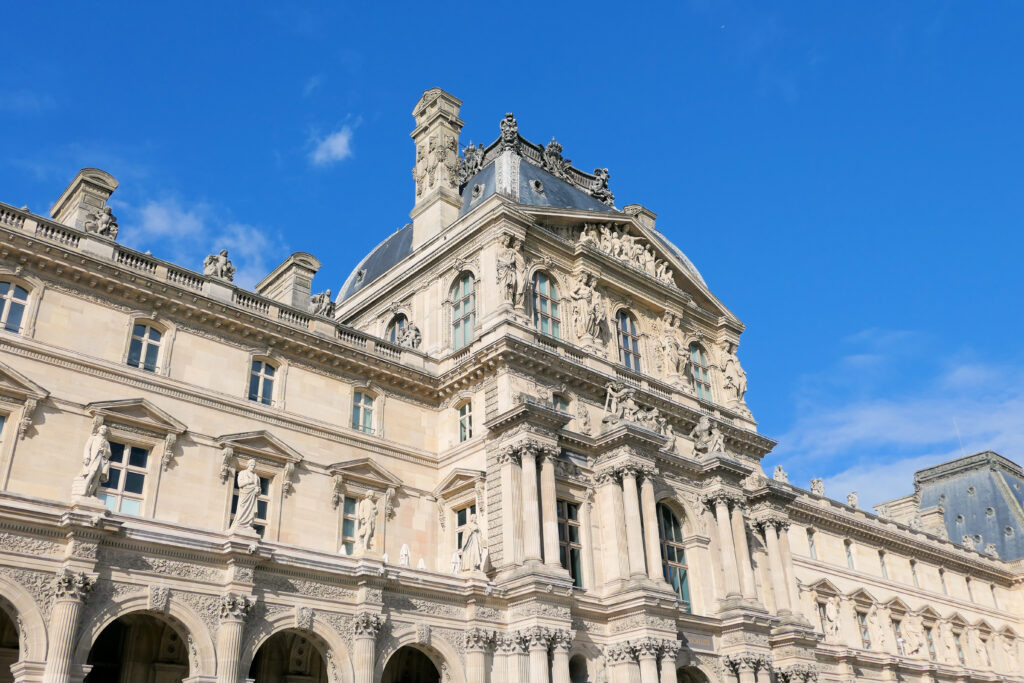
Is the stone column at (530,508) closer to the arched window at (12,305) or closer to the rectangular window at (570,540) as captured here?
the rectangular window at (570,540)

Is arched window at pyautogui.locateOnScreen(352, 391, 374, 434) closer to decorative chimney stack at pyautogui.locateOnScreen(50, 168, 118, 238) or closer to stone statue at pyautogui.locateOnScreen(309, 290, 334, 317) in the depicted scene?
stone statue at pyautogui.locateOnScreen(309, 290, 334, 317)

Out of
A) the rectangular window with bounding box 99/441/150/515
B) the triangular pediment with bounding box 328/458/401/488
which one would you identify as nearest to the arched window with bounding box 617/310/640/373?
the triangular pediment with bounding box 328/458/401/488

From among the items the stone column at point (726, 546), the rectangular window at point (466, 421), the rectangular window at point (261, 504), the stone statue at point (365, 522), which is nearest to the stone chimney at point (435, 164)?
the rectangular window at point (466, 421)

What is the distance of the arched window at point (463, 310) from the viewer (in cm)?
3397

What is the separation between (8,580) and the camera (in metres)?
18.2

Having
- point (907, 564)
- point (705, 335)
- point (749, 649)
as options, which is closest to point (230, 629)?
point (749, 649)

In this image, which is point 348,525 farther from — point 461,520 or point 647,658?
point 647,658

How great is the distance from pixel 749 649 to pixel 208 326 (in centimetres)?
2097

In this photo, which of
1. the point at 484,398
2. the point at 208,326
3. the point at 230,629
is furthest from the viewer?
the point at 484,398

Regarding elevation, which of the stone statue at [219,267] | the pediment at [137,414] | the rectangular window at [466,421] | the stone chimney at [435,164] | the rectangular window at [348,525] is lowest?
the rectangular window at [348,525]

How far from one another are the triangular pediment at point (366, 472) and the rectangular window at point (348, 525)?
0.74 meters

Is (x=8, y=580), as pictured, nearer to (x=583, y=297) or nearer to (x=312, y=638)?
(x=312, y=638)

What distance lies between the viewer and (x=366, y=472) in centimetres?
2966

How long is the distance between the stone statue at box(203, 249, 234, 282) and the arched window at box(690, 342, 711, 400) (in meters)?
19.9
